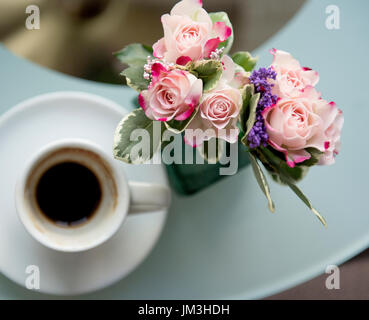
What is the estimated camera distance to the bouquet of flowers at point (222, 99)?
407 millimetres

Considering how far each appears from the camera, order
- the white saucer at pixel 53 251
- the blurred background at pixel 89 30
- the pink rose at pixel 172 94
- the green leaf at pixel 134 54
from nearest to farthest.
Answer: the pink rose at pixel 172 94
the green leaf at pixel 134 54
the white saucer at pixel 53 251
the blurred background at pixel 89 30

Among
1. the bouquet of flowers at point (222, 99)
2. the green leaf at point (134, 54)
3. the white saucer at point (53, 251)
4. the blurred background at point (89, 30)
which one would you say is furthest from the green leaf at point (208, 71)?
the blurred background at point (89, 30)

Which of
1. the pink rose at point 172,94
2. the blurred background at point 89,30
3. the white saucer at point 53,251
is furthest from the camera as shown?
the blurred background at point 89,30

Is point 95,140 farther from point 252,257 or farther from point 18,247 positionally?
point 252,257

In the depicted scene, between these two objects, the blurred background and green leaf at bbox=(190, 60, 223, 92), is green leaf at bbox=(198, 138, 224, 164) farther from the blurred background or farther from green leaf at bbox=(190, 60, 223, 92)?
the blurred background

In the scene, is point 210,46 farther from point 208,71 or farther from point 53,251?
point 53,251

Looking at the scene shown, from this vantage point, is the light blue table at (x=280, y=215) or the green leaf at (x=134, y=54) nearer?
the green leaf at (x=134, y=54)

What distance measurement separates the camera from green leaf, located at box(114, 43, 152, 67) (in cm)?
51

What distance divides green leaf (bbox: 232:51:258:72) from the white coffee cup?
195 mm

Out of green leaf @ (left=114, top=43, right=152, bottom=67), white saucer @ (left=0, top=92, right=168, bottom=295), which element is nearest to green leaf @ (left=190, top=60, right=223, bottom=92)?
green leaf @ (left=114, top=43, right=152, bottom=67)

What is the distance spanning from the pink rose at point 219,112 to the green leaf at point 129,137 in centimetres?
5

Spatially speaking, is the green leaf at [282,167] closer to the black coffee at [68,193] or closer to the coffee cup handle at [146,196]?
the coffee cup handle at [146,196]

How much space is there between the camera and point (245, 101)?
434 millimetres

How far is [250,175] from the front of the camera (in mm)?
701
